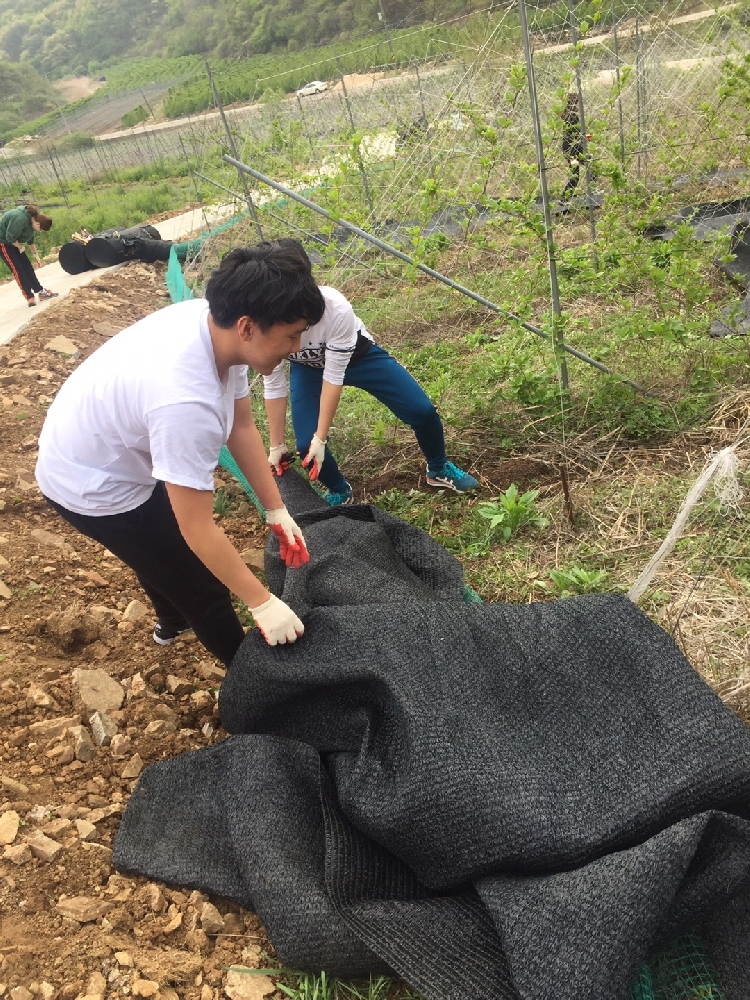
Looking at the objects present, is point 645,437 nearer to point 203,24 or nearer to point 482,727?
point 482,727

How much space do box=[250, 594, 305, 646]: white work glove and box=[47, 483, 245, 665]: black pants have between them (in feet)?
1.26

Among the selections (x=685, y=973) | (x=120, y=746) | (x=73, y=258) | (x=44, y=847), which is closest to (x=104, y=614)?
(x=120, y=746)

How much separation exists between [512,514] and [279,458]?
100cm

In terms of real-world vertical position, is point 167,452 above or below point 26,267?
above

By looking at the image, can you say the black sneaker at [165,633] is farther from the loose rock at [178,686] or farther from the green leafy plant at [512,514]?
the green leafy plant at [512,514]

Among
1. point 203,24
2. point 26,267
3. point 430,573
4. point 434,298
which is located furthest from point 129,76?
point 430,573

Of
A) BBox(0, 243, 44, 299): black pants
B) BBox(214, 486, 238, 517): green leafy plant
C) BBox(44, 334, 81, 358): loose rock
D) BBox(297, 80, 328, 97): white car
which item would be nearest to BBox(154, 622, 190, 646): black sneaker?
BBox(214, 486, 238, 517): green leafy plant

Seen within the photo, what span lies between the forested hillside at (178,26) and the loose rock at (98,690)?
2593cm

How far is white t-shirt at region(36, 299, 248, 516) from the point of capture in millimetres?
1495

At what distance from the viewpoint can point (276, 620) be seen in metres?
1.74

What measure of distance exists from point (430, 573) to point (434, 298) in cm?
375

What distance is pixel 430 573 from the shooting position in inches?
89.0

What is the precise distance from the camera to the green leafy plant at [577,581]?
2271mm

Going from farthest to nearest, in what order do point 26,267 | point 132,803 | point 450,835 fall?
1. point 26,267
2. point 132,803
3. point 450,835
